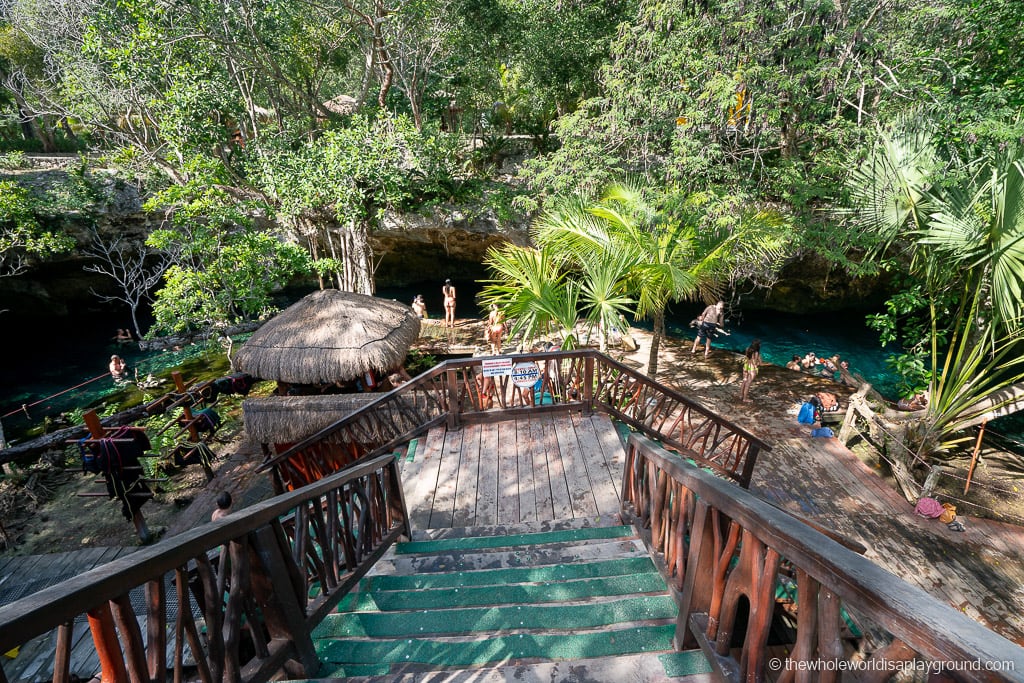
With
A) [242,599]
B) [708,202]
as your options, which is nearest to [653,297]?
[708,202]

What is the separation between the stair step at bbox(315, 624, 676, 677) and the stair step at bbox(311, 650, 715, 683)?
0.13m

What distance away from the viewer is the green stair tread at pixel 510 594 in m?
2.80

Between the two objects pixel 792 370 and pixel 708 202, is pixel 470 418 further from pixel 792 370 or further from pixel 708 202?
pixel 792 370

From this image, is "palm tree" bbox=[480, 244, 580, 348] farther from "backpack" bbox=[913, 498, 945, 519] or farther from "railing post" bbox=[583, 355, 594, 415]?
"backpack" bbox=[913, 498, 945, 519]

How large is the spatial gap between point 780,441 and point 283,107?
61.3 feet

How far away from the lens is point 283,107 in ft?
52.9

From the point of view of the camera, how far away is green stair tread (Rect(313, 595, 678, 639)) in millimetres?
2541

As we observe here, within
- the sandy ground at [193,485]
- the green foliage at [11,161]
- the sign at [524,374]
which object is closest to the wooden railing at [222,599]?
the sign at [524,374]

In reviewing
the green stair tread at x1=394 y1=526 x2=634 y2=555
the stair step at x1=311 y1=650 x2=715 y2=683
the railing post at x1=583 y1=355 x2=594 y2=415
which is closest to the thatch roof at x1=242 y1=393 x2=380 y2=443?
the railing post at x1=583 y1=355 x2=594 y2=415

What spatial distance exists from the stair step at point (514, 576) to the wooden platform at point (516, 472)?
1.07 meters

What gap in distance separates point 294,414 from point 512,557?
5.34 meters

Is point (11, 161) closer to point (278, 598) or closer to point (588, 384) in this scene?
point (588, 384)

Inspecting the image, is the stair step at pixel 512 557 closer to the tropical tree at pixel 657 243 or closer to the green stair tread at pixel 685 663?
the green stair tread at pixel 685 663

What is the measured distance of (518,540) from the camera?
3.74 meters
